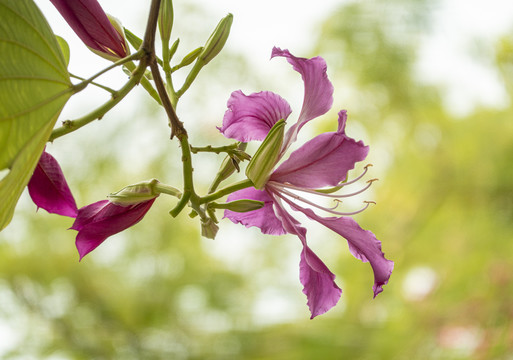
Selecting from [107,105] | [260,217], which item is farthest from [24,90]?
[260,217]

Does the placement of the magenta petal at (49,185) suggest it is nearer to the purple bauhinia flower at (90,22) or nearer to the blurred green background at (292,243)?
the purple bauhinia flower at (90,22)

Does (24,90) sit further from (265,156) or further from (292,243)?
(292,243)

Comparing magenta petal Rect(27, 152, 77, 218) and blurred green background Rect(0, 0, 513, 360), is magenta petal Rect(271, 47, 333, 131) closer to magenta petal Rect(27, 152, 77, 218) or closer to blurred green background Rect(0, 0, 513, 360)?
magenta petal Rect(27, 152, 77, 218)

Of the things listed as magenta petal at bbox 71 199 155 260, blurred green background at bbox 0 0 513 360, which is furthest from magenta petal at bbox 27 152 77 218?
blurred green background at bbox 0 0 513 360

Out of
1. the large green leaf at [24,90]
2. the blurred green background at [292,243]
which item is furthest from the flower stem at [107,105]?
the blurred green background at [292,243]

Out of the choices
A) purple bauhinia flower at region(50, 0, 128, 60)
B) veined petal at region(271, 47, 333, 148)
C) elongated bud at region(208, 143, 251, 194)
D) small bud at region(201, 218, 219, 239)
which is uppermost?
veined petal at region(271, 47, 333, 148)
